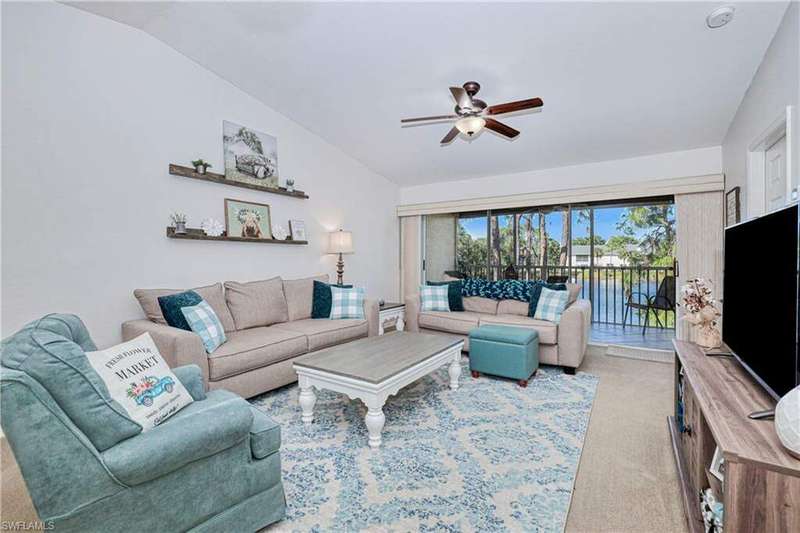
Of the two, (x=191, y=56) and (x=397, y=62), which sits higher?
(x=191, y=56)

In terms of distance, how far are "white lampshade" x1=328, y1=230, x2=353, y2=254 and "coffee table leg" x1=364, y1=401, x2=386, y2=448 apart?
2.76 metres

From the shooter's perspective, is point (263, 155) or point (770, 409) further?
point (263, 155)

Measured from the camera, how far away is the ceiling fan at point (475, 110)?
257 cm

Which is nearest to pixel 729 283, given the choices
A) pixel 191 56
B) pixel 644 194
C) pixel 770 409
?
pixel 770 409

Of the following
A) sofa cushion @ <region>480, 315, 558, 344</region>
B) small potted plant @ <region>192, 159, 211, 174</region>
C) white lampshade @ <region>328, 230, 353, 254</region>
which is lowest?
sofa cushion @ <region>480, 315, 558, 344</region>

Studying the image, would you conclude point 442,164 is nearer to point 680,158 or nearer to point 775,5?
point 680,158

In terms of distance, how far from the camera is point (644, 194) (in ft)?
13.9

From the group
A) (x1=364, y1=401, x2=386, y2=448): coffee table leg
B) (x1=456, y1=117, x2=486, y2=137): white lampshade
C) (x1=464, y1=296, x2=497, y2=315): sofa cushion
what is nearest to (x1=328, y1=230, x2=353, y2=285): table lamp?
(x1=464, y1=296, x2=497, y2=315): sofa cushion

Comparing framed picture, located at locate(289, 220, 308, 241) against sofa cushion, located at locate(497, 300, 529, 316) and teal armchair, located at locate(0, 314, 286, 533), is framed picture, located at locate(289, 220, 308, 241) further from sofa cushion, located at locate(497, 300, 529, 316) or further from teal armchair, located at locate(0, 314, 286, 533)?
teal armchair, located at locate(0, 314, 286, 533)

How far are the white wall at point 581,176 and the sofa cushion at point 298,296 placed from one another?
264 centimetres

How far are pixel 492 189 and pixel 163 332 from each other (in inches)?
171

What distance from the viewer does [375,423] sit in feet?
7.14

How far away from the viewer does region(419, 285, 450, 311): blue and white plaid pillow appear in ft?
14.8

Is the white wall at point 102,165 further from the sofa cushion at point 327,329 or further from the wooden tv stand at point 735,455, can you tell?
the wooden tv stand at point 735,455
